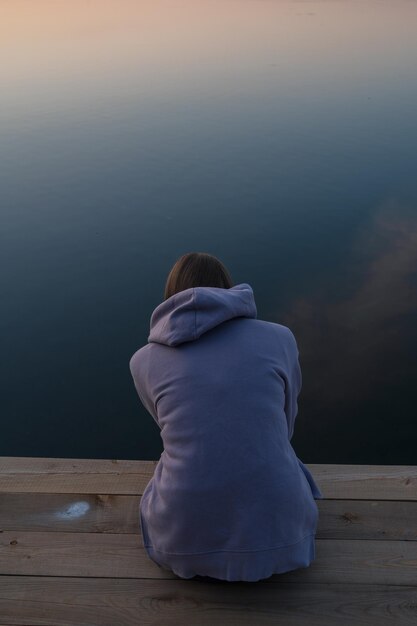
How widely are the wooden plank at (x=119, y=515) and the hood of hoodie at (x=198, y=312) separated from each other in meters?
0.58

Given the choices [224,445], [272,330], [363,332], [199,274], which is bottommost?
[363,332]

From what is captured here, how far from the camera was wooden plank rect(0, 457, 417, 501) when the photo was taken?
206 cm

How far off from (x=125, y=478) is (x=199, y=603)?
557 millimetres

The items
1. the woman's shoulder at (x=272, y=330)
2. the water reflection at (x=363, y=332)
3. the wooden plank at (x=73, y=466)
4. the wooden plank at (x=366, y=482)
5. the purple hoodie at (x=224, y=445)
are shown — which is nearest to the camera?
the purple hoodie at (x=224, y=445)

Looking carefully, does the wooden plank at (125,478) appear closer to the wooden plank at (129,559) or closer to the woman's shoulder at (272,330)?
the wooden plank at (129,559)

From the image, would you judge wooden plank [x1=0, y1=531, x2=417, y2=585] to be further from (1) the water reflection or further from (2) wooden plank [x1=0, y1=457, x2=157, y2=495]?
(1) the water reflection

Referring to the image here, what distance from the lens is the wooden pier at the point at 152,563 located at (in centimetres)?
163

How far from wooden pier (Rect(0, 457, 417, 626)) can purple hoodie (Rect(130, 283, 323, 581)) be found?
0.07 meters

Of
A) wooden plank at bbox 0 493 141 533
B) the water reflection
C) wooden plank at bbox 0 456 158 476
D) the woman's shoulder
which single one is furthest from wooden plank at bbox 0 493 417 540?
the water reflection

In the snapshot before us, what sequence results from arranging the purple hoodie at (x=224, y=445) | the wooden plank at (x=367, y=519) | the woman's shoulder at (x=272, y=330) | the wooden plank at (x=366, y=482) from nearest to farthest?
the purple hoodie at (x=224, y=445) → the woman's shoulder at (x=272, y=330) → the wooden plank at (x=367, y=519) → the wooden plank at (x=366, y=482)

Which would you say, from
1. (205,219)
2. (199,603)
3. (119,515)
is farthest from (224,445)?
(205,219)

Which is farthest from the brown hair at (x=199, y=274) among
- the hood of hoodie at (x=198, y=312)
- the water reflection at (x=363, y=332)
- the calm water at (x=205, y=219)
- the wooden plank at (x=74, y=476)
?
the water reflection at (x=363, y=332)

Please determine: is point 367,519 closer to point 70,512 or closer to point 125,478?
point 125,478

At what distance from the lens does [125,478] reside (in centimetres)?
213
